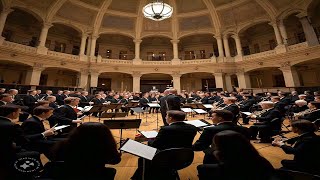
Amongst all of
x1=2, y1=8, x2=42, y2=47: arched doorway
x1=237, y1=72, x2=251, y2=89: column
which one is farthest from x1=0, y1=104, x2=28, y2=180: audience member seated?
x1=237, y1=72, x2=251, y2=89: column

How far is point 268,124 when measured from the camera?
16.2 ft

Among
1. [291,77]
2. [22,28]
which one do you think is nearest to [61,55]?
[22,28]

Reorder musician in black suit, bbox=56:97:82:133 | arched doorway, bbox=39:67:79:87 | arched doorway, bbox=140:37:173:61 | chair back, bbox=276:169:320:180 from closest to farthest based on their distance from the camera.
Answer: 1. chair back, bbox=276:169:320:180
2. musician in black suit, bbox=56:97:82:133
3. arched doorway, bbox=39:67:79:87
4. arched doorway, bbox=140:37:173:61

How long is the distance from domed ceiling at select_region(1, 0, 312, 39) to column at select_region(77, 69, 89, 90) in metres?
4.90

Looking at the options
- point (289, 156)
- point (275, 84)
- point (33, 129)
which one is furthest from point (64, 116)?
point (275, 84)

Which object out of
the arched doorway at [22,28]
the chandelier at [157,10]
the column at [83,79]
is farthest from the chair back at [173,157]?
the arched doorway at [22,28]

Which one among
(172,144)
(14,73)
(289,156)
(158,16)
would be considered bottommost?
(289,156)

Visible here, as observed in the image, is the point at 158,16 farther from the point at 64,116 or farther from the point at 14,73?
the point at 14,73

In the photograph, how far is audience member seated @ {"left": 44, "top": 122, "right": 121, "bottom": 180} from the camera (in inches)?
58.8

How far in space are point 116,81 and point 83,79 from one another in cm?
486

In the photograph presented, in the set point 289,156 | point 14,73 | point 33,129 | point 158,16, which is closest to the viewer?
point 33,129

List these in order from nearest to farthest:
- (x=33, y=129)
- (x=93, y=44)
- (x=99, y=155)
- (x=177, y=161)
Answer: (x=99, y=155) < (x=177, y=161) < (x=33, y=129) < (x=93, y=44)

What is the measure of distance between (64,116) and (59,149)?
2.95m

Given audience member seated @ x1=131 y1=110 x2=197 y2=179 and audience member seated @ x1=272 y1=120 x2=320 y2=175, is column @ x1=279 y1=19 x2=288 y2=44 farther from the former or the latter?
audience member seated @ x1=131 y1=110 x2=197 y2=179
